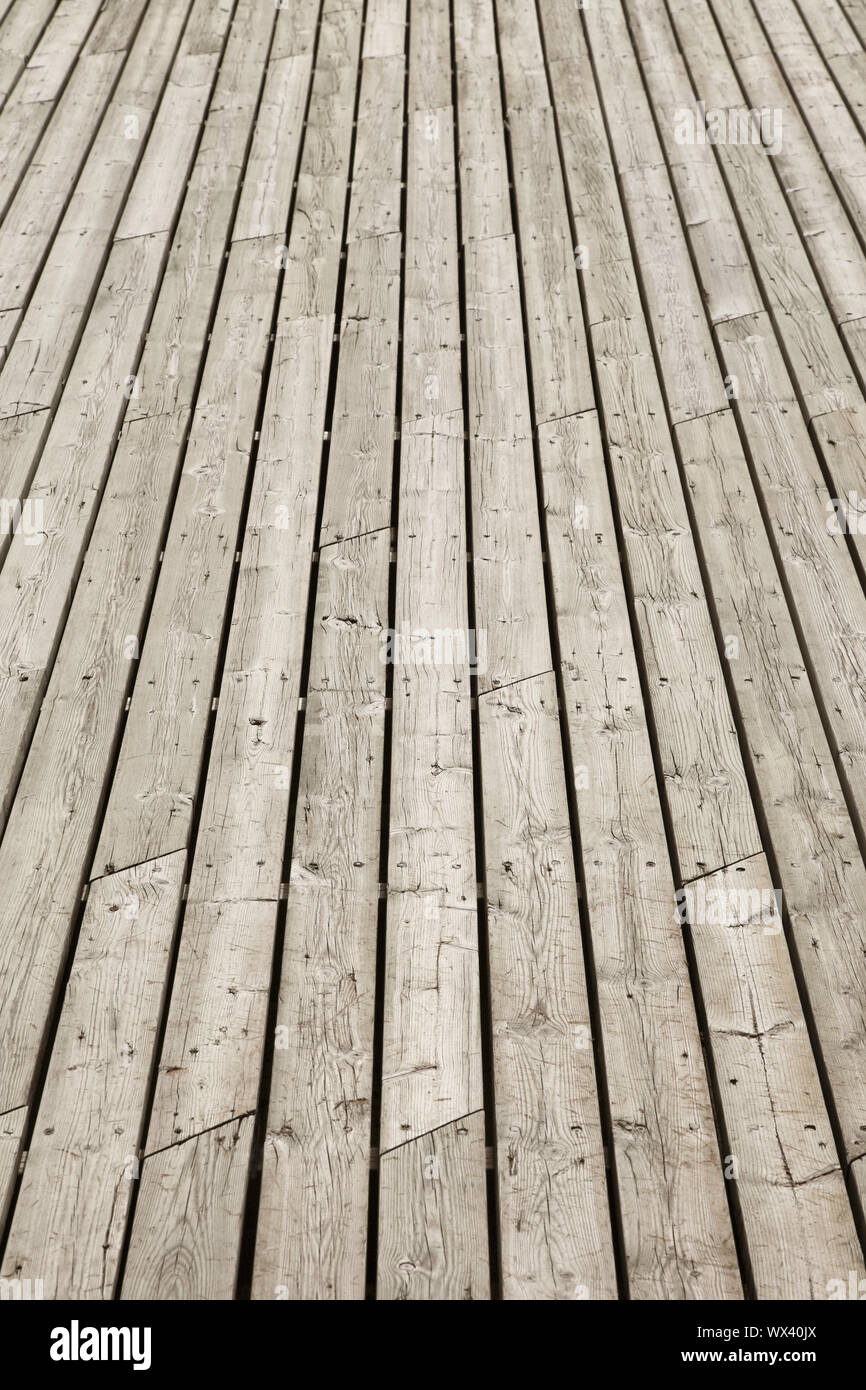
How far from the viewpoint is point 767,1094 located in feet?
4.43

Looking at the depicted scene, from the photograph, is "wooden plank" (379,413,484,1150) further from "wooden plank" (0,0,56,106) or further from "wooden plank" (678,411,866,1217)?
"wooden plank" (0,0,56,106)

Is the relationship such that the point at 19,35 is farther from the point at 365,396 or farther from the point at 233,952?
the point at 233,952

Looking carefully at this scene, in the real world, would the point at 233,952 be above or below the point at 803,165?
below

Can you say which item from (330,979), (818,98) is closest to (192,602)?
(330,979)

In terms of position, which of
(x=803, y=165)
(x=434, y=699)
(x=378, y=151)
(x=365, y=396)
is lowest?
(x=434, y=699)

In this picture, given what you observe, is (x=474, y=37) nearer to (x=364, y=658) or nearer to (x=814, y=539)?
(x=814, y=539)

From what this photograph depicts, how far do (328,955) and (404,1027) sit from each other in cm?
14

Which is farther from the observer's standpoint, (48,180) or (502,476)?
(48,180)

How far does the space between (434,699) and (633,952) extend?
52 centimetres

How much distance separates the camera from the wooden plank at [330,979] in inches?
49.0

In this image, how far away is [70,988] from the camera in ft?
4.74

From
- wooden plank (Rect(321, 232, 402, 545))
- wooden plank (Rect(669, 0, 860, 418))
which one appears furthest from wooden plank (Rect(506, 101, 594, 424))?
wooden plank (Rect(669, 0, 860, 418))

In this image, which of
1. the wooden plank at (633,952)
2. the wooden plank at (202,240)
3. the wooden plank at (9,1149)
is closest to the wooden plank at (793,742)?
the wooden plank at (633,952)
